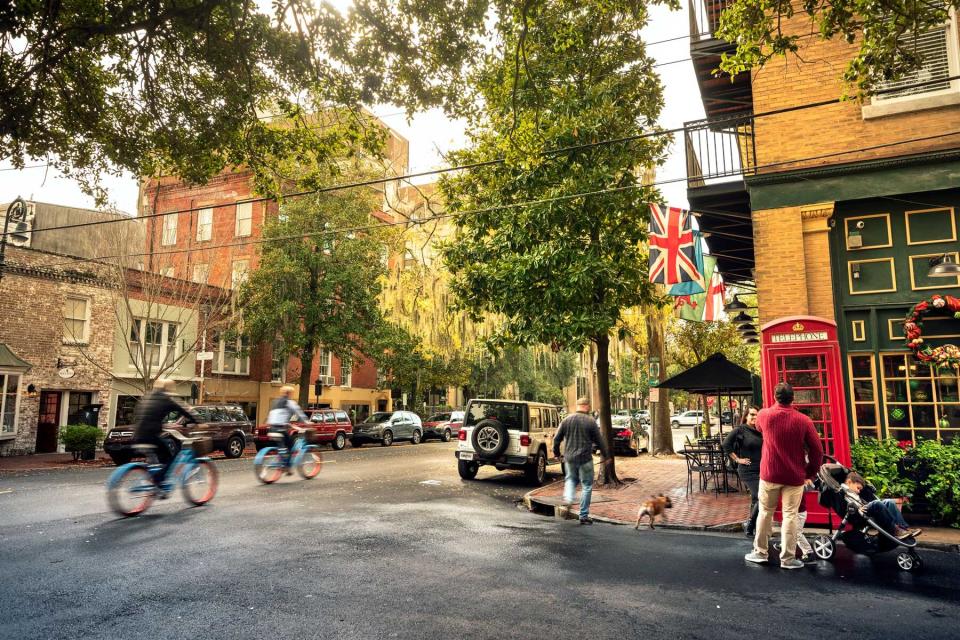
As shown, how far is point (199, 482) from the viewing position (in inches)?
390

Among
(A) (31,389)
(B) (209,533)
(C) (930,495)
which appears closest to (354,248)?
(A) (31,389)

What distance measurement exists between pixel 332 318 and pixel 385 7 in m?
20.0

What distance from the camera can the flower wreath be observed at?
951cm

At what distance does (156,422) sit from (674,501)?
373 inches

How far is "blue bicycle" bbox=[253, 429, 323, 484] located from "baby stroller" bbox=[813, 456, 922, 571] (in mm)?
9405

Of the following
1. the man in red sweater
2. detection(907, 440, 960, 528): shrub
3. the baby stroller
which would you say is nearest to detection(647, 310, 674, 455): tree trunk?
detection(907, 440, 960, 528): shrub

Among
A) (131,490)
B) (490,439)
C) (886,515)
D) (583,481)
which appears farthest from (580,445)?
(131,490)

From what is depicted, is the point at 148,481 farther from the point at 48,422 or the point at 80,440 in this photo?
the point at 48,422

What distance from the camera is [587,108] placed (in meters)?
13.7

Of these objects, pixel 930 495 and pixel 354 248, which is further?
pixel 354 248

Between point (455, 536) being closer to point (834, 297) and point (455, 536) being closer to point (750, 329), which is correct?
point (834, 297)

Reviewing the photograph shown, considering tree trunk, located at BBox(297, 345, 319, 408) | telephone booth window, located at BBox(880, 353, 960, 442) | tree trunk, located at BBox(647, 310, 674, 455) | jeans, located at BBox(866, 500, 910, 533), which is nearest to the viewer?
jeans, located at BBox(866, 500, 910, 533)

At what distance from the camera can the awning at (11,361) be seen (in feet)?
66.1

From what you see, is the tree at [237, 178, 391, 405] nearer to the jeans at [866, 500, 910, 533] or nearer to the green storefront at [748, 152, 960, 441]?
the green storefront at [748, 152, 960, 441]
